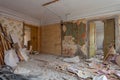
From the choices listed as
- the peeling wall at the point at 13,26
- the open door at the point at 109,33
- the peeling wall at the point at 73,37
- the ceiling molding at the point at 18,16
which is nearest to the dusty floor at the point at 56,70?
the open door at the point at 109,33

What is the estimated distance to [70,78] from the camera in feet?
7.35

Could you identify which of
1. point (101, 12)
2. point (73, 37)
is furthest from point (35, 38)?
point (101, 12)

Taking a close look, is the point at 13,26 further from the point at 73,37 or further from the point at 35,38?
the point at 73,37

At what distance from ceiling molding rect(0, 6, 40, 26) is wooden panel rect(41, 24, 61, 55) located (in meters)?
0.73

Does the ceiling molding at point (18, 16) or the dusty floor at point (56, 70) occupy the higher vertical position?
the ceiling molding at point (18, 16)

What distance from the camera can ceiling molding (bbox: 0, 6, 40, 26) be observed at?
14.5ft

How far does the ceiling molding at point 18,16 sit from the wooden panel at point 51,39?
0.73 metres

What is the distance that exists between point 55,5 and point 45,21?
214 centimetres

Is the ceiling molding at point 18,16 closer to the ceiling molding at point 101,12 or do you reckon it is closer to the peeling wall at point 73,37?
the peeling wall at point 73,37

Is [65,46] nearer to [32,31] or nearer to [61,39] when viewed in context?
[61,39]

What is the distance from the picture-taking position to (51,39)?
5785 millimetres

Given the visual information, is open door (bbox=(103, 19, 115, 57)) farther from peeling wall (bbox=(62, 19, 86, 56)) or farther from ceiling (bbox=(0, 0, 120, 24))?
peeling wall (bbox=(62, 19, 86, 56))

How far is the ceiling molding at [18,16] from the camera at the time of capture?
442cm

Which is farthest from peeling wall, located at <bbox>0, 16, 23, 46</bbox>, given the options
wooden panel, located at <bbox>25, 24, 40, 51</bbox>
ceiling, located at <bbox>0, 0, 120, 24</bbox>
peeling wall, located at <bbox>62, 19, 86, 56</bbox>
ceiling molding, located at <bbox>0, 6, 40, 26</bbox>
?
peeling wall, located at <bbox>62, 19, 86, 56</bbox>
